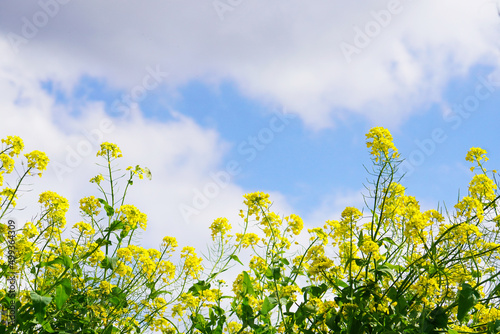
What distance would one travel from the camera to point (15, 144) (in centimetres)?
339

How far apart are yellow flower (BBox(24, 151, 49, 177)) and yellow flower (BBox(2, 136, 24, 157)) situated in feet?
0.24

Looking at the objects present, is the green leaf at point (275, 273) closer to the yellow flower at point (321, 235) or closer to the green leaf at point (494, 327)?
the yellow flower at point (321, 235)

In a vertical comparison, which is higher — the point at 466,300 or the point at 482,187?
the point at 482,187

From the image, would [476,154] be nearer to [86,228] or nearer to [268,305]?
[268,305]

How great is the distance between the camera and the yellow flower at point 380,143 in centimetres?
305

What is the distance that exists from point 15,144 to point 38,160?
0.20 metres

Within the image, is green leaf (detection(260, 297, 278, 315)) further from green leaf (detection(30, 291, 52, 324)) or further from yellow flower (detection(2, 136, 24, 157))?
yellow flower (detection(2, 136, 24, 157))

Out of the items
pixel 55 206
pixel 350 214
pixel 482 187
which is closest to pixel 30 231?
pixel 55 206

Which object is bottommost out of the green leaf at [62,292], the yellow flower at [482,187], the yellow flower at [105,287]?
the green leaf at [62,292]

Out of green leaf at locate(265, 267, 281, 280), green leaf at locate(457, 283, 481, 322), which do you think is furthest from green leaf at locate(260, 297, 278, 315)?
green leaf at locate(457, 283, 481, 322)

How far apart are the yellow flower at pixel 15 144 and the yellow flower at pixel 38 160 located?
7cm

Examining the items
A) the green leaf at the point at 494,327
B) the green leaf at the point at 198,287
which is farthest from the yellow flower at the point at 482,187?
the green leaf at the point at 198,287

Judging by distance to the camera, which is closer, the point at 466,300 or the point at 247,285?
the point at 466,300

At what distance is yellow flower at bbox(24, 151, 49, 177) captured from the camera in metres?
3.37
